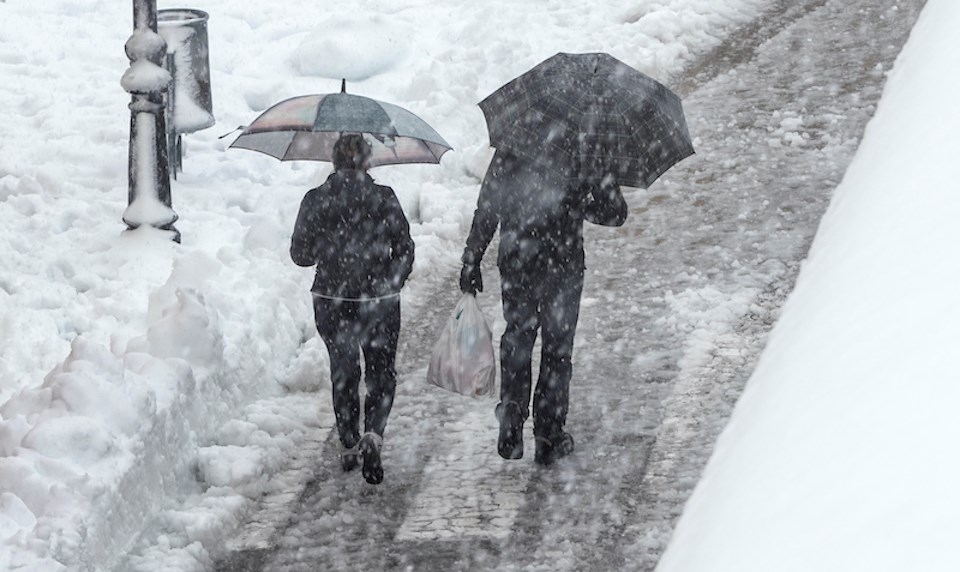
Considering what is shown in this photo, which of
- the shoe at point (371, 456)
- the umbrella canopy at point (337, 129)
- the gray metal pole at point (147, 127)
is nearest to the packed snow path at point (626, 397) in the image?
the shoe at point (371, 456)

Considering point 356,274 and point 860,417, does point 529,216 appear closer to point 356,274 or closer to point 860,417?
point 356,274

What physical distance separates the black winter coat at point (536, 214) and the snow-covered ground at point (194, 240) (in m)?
1.54

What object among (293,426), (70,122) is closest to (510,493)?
(293,426)

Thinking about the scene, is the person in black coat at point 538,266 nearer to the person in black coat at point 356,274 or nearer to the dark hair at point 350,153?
the person in black coat at point 356,274

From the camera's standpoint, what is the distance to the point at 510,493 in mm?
6410

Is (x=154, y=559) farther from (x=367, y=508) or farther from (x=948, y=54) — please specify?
Result: (x=948, y=54)

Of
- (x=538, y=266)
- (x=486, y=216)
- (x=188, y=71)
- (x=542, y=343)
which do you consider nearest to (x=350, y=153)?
(x=486, y=216)

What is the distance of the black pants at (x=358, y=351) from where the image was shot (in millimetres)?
6336

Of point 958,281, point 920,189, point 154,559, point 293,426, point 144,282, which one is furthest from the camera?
point 144,282

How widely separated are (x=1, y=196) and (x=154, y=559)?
4264 millimetres

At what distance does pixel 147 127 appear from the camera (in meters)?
8.70

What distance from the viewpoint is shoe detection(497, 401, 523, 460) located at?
6.64m

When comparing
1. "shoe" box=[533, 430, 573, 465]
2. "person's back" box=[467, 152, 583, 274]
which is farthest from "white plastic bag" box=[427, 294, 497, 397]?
"shoe" box=[533, 430, 573, 465]

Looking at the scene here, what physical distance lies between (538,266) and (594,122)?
0.75 metres
